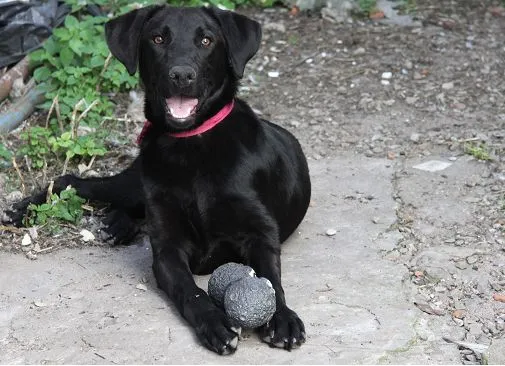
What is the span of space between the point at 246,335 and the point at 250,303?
0.22m

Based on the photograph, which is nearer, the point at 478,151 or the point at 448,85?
the point at 478,151

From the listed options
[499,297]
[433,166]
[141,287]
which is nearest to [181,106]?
[141,287]

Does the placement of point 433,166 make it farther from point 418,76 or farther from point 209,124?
point 209,124

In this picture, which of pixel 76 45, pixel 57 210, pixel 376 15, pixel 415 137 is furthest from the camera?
pixel 376 15

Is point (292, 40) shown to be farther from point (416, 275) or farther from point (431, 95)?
point (416, 275)

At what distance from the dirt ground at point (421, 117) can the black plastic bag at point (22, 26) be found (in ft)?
3.36

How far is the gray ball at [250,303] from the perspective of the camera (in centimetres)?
372

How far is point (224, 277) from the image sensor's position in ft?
13.1

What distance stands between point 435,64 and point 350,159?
1.69m

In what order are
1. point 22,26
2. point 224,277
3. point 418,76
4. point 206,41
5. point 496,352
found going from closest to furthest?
point 496,352
point 224,277
point 206,41
point 22,26
point 418,76

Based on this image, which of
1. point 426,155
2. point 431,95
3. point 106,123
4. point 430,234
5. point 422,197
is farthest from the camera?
point 431,95

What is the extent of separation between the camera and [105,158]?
6.07 m

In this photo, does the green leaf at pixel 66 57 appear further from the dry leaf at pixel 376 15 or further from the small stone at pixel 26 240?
the dry leaf at pixel 376 15

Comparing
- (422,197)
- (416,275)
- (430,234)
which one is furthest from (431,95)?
(416,275)
